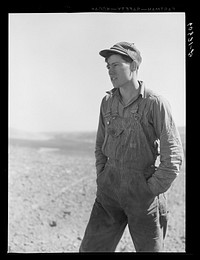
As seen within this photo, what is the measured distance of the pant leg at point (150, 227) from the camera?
270 centimetres

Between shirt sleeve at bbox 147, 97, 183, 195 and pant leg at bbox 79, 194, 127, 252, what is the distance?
369 mm

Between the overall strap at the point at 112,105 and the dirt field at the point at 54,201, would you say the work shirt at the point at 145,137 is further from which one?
the dirt field at the point at 54,201

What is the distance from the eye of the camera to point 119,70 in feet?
8.95

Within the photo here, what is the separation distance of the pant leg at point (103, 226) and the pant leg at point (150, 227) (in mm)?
111

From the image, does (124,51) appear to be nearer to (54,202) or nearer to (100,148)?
(100,148)

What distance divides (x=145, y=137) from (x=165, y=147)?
0.50ft

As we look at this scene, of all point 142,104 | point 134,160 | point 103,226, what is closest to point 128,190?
point 134,160

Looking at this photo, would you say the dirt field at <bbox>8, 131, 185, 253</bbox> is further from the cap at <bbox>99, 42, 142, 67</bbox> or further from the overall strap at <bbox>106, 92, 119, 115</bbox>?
the cap at <bbox>99, 42, 142, 67</bbox>

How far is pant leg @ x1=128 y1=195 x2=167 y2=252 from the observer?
270 centimetres

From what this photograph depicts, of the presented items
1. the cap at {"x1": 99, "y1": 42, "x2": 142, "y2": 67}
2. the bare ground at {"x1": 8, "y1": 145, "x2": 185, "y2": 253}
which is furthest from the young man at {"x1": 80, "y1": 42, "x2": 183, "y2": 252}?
the bare ground at {"x1": 8, "y1": 145, "x2": 185, "y2": 253}

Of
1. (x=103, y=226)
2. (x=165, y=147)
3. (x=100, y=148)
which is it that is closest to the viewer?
(x=165, y=147)

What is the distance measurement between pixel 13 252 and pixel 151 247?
4.43ft
